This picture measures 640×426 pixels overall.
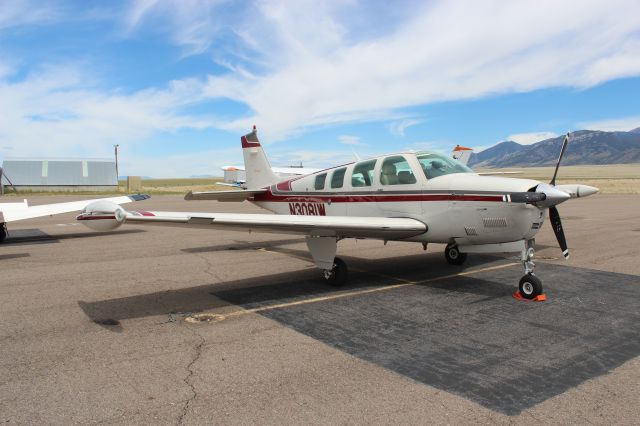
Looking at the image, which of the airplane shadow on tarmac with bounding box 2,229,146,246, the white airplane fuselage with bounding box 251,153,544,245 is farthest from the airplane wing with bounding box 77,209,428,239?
the airplane shadow on tarmac with bounding box 2,229,146,246

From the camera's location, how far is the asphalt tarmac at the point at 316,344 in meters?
3.80

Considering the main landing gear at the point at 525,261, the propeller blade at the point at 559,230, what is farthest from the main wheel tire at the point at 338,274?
the propeller blade at the point at 559,230

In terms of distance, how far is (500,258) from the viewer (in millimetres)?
10992

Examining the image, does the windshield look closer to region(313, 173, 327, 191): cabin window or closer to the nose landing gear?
the nose landing gear

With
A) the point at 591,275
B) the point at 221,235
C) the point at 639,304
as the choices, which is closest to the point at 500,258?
the point at 591,275

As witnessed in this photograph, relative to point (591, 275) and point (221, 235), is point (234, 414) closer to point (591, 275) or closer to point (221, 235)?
point (591, 275)

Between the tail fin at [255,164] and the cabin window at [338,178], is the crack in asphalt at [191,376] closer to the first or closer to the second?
the cabin window at [338,178]

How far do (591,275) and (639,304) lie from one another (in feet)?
7.06

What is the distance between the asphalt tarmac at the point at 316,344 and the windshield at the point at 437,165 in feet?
6.97

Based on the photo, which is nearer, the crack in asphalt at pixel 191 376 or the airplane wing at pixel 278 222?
the crack in asphalt at pixel 191 376

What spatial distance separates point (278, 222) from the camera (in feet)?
23.3

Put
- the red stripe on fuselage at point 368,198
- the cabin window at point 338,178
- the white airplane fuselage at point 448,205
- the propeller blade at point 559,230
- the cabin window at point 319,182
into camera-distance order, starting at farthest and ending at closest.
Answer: the cabin window at point 319,182, the cabin window at point 338,178, the propeller blade at point 559,230, the red stripe on fuselage at point 368,198, the white airplane fuselage at point 448,205

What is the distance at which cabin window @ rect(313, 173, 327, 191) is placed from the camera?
9891 mm

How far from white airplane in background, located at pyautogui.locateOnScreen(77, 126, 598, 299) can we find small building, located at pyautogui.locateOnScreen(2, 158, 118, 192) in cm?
6269
